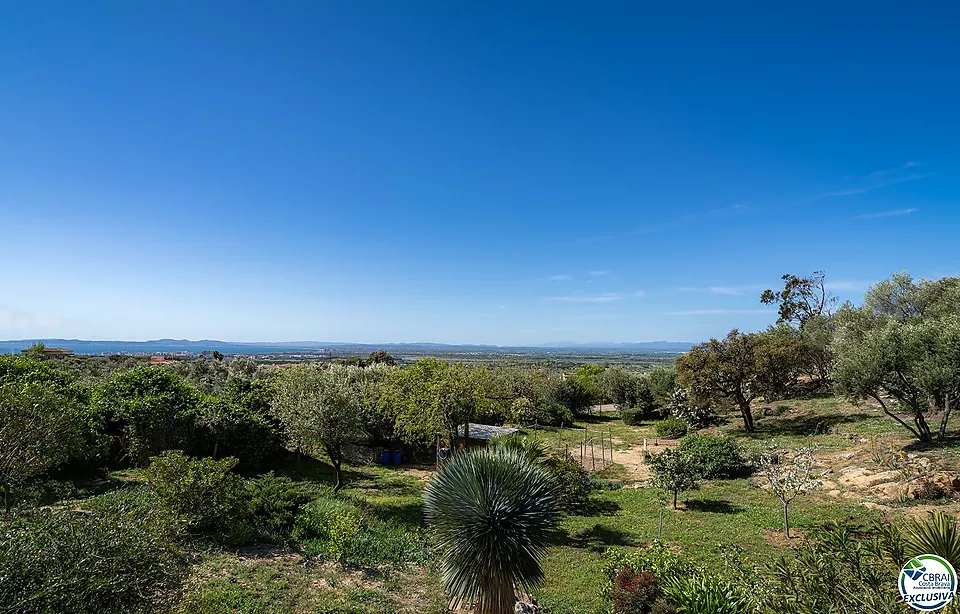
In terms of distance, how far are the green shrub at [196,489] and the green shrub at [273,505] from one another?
0.80 metres

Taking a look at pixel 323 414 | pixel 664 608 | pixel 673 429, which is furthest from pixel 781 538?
pixel 673 429

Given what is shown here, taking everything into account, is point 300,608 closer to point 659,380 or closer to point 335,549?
point 335,549

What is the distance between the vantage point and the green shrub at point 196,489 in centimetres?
1098

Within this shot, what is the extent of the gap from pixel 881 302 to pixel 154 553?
47068mm

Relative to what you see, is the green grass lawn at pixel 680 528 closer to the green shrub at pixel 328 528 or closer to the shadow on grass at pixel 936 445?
the green shrub at pixel 328 528

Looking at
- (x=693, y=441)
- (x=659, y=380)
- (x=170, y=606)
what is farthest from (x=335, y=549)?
(x=659, y=380)

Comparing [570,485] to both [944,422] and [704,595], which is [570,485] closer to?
[704,595]

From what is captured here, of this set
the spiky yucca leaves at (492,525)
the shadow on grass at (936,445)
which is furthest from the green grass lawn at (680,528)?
the shadow on grass at (936,445)

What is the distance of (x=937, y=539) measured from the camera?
4102mm

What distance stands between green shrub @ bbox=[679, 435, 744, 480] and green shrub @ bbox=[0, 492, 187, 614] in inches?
856

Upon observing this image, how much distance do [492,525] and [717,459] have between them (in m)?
18.7

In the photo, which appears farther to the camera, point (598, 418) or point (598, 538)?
point (598, 418)

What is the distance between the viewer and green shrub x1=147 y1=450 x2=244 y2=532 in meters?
11.0

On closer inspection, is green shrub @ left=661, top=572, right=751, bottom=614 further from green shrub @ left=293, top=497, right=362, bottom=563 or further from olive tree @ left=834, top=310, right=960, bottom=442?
olive tree @ left=834, top=310, right=960, bottom=442
